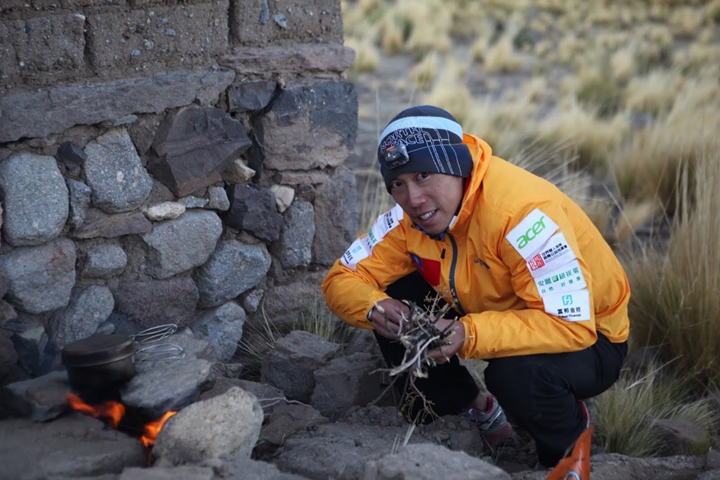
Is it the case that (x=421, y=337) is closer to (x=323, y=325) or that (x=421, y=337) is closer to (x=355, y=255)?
(x=355, y=255)

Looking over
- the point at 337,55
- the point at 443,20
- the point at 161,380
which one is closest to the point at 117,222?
the point at 161,380

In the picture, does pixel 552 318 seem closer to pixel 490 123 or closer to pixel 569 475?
pixel 569 475

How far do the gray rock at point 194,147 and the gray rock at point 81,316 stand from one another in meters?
0.57

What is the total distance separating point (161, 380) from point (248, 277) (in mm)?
1027

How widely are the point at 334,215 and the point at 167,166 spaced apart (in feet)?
3.33

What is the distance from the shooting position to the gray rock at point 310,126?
3947 mm

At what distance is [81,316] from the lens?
3.44 m

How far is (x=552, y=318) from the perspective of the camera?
2.86 m

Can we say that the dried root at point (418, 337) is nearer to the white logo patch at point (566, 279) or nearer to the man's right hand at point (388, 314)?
the man's right hand at point (388, 314)

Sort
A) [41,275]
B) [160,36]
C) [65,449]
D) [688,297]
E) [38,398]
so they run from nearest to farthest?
1. [65,449]
2. [38,398]
3. [41,275]
4. [160,36]
5. [688,297]

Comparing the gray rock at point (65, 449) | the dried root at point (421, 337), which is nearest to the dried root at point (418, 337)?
the dried root at point (421, 337)

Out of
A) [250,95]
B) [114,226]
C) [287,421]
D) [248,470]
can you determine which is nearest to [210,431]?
[248,470]

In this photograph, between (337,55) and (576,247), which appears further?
(337,55)

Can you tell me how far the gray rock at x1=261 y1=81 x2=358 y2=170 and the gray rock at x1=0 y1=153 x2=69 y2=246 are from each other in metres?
1.06
